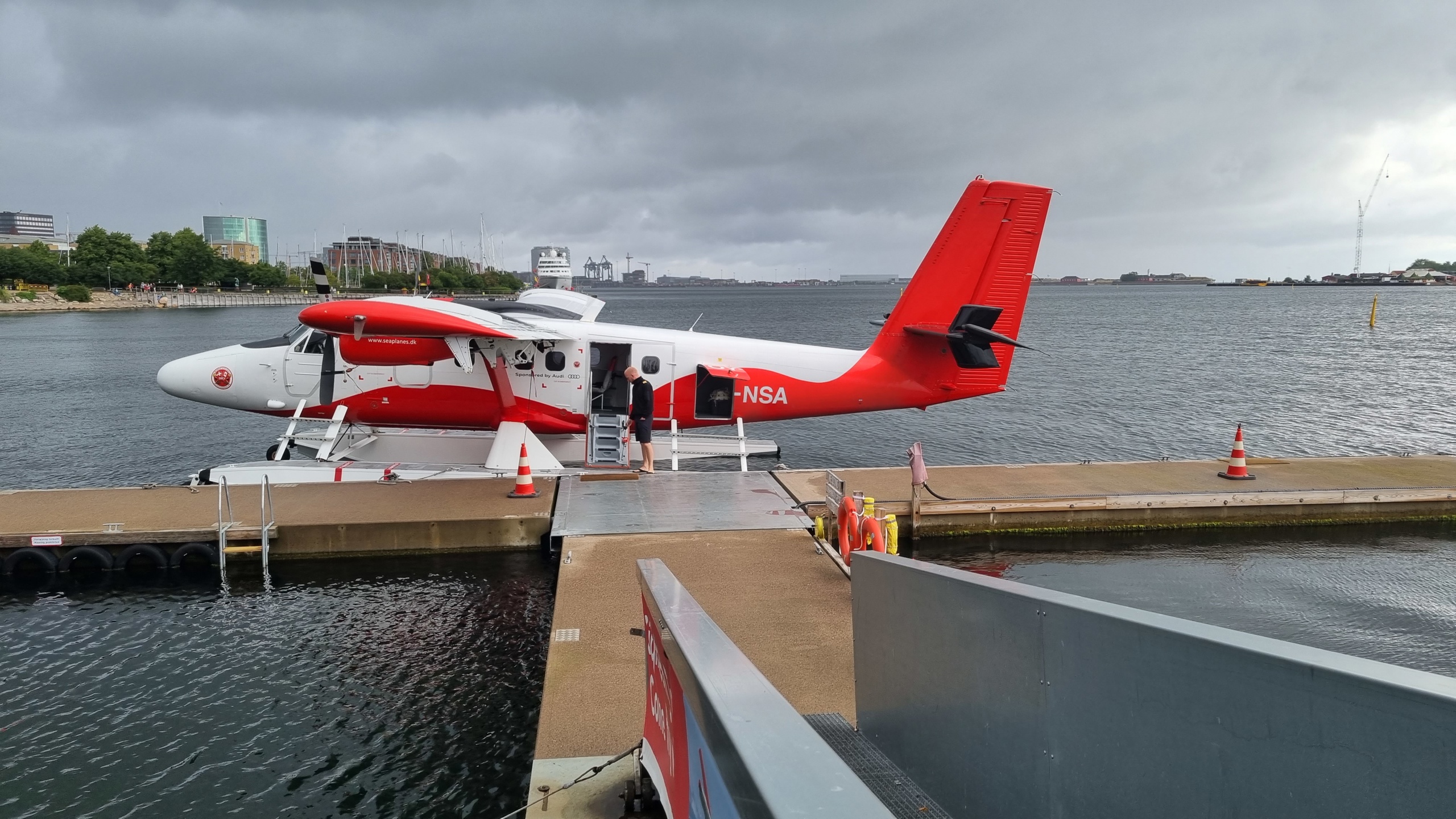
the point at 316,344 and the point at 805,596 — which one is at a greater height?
the point at 316,344

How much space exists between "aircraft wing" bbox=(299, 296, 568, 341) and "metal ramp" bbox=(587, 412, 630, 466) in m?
1.69

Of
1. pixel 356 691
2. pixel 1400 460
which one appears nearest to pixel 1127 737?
pixel 356 691

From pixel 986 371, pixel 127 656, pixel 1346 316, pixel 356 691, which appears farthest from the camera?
pixel 1346 316

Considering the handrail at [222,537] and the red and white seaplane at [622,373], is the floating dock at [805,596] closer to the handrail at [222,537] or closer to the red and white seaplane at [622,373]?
the handrail at [222,537]

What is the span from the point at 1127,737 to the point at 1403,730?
0.76 meters

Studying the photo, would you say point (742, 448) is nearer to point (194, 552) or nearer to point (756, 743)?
point (194, 552)

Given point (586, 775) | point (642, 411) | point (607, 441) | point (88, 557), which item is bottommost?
point (88, 557)

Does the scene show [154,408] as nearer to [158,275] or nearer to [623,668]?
[623,668]

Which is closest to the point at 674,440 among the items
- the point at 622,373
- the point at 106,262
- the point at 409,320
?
the point at 622,373

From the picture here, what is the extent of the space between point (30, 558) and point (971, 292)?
1393 cm

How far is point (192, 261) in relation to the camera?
12312 cm

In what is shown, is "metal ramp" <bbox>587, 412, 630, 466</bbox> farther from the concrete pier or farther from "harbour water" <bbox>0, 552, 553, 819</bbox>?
"harbour water" <bbox>0, 552, 553, 819</bbox>

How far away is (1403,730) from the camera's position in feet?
6.64

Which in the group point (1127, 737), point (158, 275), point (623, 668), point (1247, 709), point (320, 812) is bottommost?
point (320, 812)
